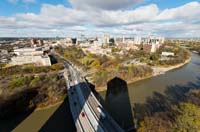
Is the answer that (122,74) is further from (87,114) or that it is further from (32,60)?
(32,60)

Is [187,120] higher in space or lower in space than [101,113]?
higher

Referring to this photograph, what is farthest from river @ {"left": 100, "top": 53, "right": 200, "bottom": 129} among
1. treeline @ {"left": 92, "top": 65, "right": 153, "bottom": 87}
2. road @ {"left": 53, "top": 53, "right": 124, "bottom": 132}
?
road @ {"left": 53, "top": 53, "right": 124, "bottom": 132}

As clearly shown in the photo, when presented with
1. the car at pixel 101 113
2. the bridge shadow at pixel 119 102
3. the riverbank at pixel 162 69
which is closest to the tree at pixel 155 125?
the bridge shadow at pixel 119 102

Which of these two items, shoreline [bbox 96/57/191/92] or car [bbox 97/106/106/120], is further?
shoreline [bbox 96/57/191/92]

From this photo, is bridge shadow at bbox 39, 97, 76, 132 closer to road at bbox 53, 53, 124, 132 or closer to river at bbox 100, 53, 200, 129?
road at bbox 53, 53, 124, 132

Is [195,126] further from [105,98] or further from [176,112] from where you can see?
[105,98]

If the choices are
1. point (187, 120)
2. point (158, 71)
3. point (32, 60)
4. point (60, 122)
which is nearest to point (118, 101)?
point (60, 122)

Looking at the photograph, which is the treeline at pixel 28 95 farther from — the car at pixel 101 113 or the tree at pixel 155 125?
the tree at pixel 155 125
